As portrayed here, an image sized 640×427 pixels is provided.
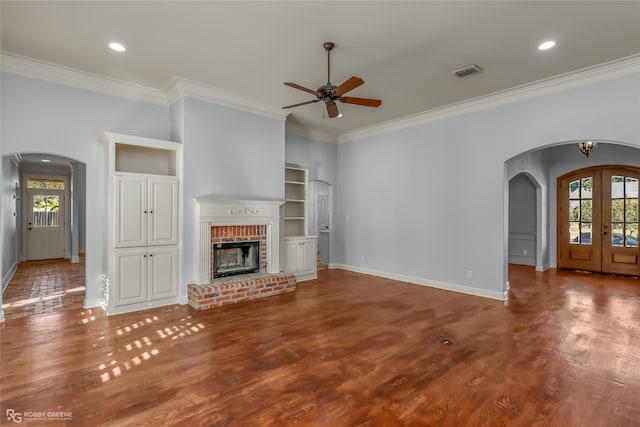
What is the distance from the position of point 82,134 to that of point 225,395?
13.9ft

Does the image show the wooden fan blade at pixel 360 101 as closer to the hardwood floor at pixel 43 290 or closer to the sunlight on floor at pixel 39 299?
the hardwood floor at pixel 43 290

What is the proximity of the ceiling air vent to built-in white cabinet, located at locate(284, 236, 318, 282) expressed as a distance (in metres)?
3.98

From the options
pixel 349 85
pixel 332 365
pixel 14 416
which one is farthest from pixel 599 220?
pixel 14 416

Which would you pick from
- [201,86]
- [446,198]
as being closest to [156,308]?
[201,86]

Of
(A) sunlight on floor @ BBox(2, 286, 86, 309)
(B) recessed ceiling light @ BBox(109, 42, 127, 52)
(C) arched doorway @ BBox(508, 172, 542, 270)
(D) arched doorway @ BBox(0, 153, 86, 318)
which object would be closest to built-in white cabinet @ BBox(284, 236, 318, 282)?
(A) sunlight on floor @ BBox(2, 286, 86, 309)

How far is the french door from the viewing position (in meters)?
6.84

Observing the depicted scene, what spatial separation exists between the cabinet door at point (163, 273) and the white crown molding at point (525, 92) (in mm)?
4824

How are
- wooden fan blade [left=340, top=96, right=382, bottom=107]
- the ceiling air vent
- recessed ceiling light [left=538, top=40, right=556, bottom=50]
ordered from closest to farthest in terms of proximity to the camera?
recessed ceiling light [left=538, top=40, right=556, bottom=50] < wooden fan blade [left=340, top=96, right=382, bottom=107] < the ceiling air vent

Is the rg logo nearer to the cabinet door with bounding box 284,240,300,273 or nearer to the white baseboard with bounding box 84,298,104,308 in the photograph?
the white baseboard with bounding box 84,298,104,308

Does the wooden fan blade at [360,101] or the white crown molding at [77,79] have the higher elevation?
the white crown molding at [77,79]

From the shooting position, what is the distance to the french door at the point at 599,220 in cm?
684

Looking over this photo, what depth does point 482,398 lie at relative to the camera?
2402 millimetres

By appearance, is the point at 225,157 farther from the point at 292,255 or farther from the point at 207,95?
the point at 292,255

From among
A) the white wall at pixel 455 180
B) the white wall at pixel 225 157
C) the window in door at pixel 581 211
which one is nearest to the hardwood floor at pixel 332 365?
the white wall at pixel 455 180
